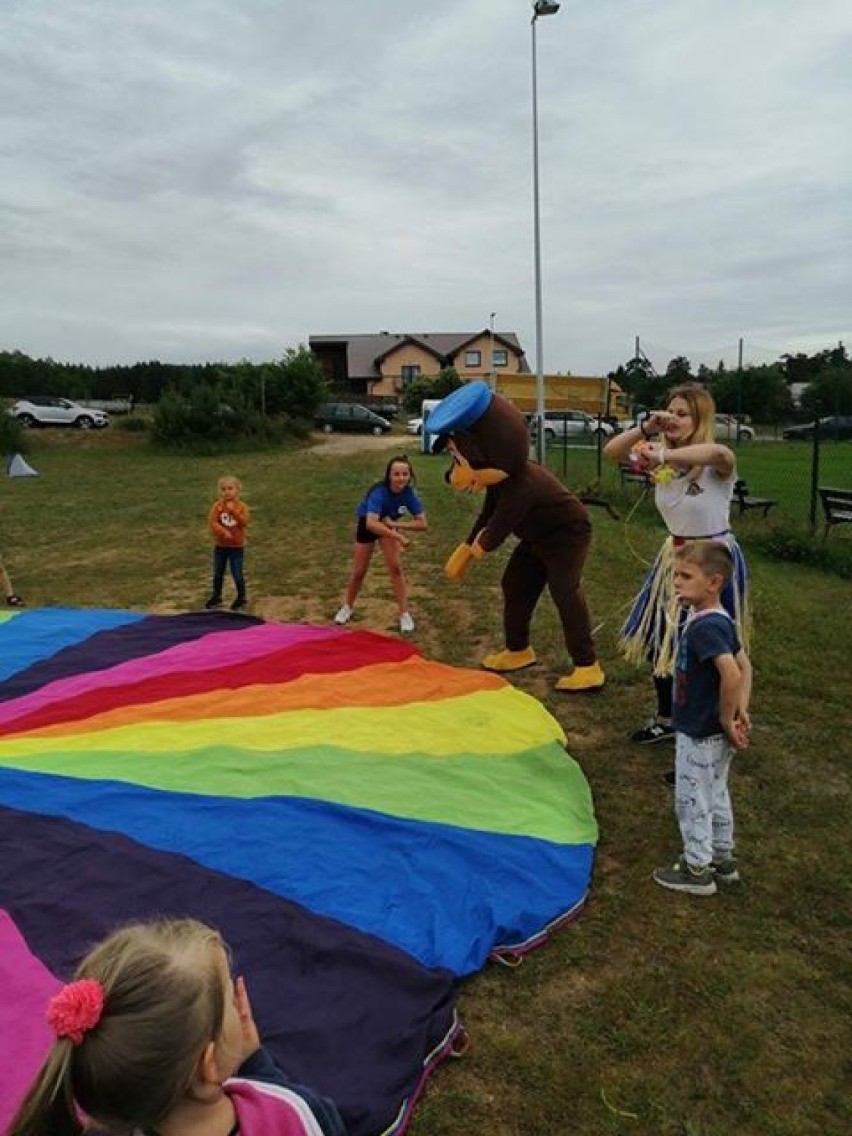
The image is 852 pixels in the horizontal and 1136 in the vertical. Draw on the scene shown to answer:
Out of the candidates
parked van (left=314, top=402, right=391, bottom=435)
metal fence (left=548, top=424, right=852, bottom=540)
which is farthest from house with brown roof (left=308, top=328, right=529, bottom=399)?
metal fence (left=548, top=424, right=852, bottom=540)

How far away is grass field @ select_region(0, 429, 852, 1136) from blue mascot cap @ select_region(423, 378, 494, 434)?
176 centimetres

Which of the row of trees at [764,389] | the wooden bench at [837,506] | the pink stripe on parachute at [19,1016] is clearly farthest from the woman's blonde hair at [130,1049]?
the row of trees at [764,389]

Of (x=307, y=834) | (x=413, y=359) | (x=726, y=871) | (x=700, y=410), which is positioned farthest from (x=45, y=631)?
(x=413, y=359)

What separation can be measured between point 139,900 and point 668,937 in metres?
1.83

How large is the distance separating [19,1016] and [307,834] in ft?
3.80

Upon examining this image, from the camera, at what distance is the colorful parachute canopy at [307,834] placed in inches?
95.7

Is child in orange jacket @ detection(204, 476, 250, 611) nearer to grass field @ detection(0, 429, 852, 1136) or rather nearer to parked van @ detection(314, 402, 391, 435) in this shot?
grass field @ detection(0, 429, 852, 1136)

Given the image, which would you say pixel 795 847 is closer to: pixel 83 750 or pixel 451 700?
pixel 451 700

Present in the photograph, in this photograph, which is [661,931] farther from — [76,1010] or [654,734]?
[76,1010]

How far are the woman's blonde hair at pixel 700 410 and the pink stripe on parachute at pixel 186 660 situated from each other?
2872 millimetres

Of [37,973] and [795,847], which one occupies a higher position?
[37,973]

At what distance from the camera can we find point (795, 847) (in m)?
3.52

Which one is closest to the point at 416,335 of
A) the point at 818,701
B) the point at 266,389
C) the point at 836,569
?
the point at 266,389

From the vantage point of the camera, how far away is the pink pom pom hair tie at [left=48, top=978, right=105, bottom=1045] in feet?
4.08
